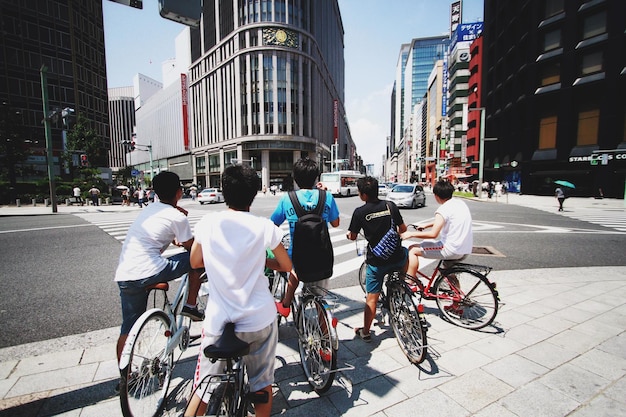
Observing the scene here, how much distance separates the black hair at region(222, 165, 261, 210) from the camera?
6.28ft

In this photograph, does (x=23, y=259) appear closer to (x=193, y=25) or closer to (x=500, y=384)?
(x=193, y=25)

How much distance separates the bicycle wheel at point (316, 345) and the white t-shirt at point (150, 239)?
1.38m

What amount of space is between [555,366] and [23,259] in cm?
1091

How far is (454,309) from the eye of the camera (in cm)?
403

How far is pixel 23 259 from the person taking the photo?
7402 mm

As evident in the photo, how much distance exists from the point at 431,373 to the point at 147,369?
2.66 m

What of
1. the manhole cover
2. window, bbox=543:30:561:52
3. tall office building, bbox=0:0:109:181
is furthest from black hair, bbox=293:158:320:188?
tall office building, bbox=0:0:109:181

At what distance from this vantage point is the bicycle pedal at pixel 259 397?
A: 6.04 feet

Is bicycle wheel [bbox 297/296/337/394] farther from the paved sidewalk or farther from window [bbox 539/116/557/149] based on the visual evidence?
window [bbox 539/116/557/149]

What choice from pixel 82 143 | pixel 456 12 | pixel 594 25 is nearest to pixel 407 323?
pixel 594 25

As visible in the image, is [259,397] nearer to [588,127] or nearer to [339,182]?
[339,182]

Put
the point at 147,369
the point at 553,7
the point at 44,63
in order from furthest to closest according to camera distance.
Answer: the point at 44,63
the point at 553,7
the point at 147,369

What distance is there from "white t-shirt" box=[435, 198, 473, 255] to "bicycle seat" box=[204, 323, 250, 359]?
3.07 meters

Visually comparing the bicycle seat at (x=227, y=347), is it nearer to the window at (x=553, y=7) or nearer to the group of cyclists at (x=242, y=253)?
the group of cyclists at (x=242, y=253)
